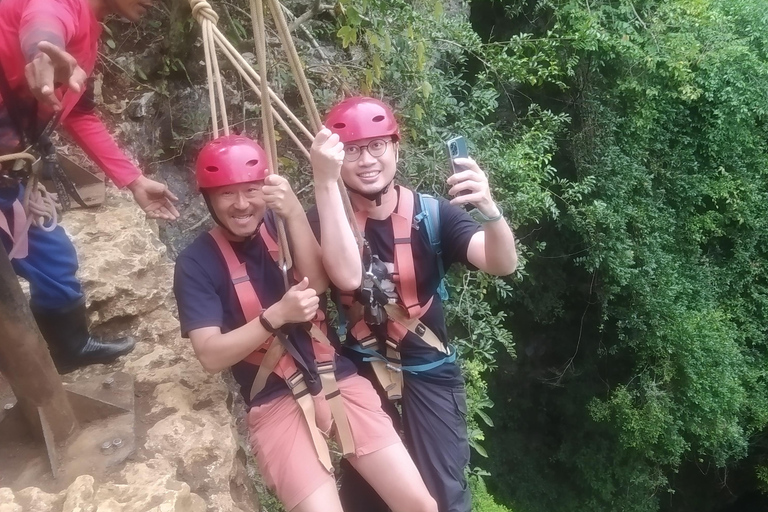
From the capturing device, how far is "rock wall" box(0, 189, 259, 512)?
1354 millimetres

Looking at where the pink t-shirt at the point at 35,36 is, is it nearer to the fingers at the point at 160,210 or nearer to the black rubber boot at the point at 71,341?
the fingers at the point at 160,210

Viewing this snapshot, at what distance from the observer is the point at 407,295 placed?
74.0 inches

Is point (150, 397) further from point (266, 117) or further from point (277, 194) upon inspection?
point (266, 117)

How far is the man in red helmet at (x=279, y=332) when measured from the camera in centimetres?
158

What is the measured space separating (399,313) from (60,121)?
3.90ft

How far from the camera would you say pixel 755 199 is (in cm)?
649

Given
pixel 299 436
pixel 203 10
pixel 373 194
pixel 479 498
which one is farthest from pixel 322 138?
pixel 479 498

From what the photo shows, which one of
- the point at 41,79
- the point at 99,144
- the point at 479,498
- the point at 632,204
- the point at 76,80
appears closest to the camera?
the point at 41,79

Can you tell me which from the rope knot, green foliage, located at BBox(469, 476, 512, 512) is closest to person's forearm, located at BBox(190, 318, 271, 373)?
the rope knot

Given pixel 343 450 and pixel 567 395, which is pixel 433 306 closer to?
pixel 343 450

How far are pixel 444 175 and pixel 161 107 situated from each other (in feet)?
5.93

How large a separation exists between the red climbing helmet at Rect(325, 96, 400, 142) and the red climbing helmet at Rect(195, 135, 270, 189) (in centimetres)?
29

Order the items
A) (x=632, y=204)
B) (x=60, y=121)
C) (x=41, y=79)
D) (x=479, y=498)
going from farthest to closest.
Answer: (x=632, y=204) → (x=479, y=498) → (x=60, y=121) → (x=41, y=79)

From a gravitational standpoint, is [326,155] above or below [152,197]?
above
